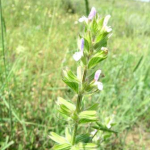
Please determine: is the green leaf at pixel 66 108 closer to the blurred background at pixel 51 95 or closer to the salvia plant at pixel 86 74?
the salvia plant at pixel 86 74

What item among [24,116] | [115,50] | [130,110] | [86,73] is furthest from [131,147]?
[115,50]

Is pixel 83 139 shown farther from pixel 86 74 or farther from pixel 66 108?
pixel 86 74

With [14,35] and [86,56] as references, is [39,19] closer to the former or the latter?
[14,35]

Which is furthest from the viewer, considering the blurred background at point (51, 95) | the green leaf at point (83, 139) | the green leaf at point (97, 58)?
the blurred background at point (51, 95)

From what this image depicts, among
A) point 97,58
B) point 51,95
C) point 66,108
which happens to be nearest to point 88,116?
point 66,108

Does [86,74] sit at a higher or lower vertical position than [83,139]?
higher

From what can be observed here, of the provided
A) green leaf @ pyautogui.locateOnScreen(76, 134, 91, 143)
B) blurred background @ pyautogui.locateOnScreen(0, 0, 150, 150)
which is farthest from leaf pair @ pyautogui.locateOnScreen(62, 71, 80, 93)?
blurred background @ pyautogui.locateOnScreen(0, 0, 150, 150)

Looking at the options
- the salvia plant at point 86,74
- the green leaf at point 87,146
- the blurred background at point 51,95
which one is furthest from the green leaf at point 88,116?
the blurred background at point 51,95

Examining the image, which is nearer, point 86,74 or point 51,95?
point 86,74
